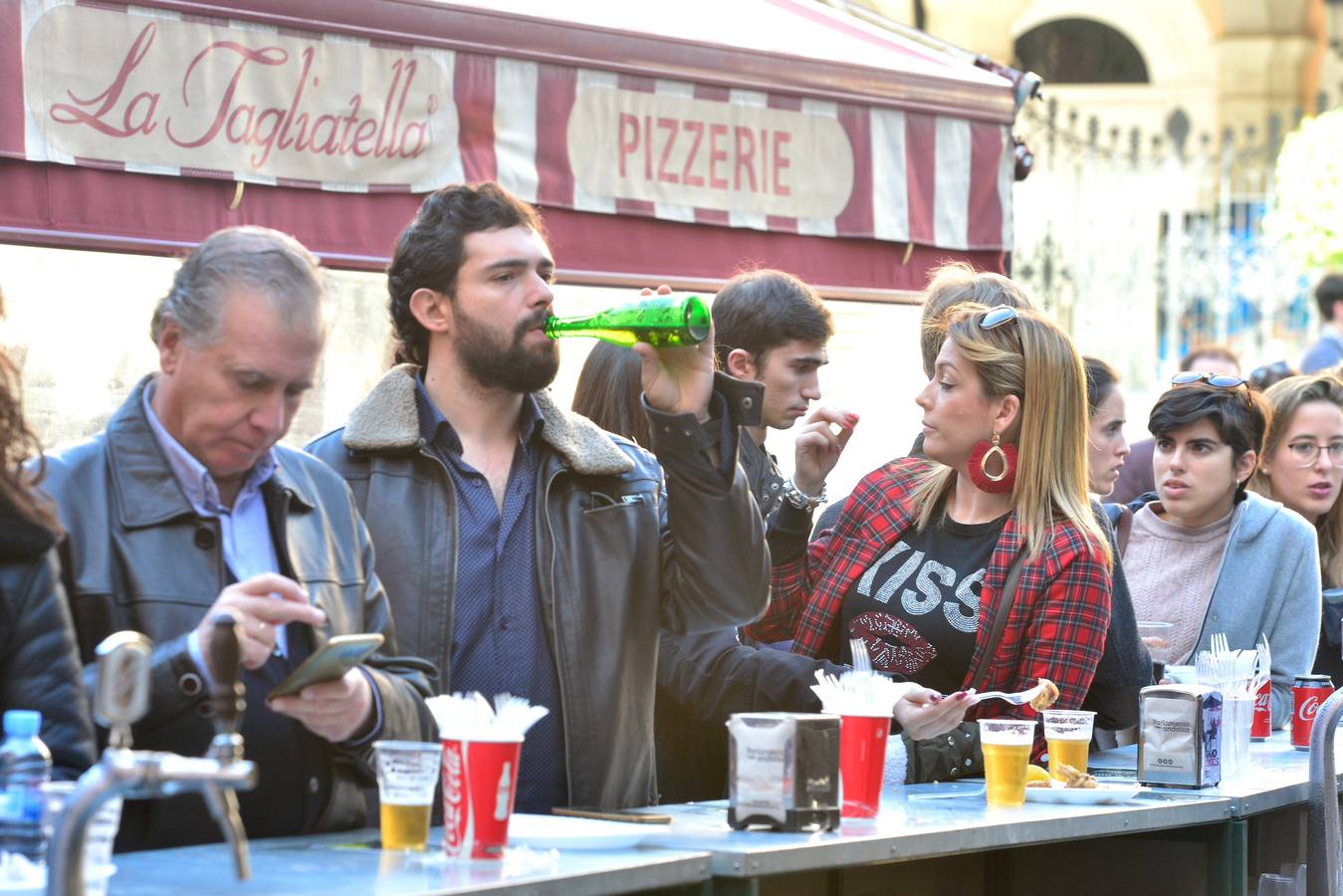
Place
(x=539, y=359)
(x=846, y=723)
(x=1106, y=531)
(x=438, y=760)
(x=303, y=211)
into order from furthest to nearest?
1. (x=303, y=211)
2. (x=1106, y=531)
3. (x=539, y=359)
4. (x=846, y=723)
5. (x=438, y=760)

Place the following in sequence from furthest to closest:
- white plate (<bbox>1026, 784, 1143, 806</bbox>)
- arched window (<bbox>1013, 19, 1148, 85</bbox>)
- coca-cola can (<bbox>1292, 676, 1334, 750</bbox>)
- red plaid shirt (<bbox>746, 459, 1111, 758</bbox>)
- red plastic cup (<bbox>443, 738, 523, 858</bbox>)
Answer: arched window (<bbox>1013, 19, 1148, 85</bbox>) < coca-cola can (<bbox>1292, 676, 1334, 750</bbox>) < red plaid shirt (<bbox>746, 459, 1111, 758</bbox>) < white plate (<bbox>1026, 784, 1143, 806</bbox>) < red plastic cup (<bbox>443, 738, 523, 858</bbox>)

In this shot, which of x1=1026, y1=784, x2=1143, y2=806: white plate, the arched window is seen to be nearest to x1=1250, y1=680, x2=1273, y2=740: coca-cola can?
x1=1026, y1=784, x2=1143, y2=806: white plate

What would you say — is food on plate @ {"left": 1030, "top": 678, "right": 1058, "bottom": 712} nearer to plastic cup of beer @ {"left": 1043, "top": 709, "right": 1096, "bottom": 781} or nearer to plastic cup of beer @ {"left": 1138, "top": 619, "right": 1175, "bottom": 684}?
plastic cup of beer @ {"left": 1043, "top": 709, "right": 1096, "bottom": 781}

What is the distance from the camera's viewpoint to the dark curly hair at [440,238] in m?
4.11

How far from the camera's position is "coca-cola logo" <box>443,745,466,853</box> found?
10.1 ft

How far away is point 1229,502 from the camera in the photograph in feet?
19.3

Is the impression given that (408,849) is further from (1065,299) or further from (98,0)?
(1065,299)

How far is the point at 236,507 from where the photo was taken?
346cm

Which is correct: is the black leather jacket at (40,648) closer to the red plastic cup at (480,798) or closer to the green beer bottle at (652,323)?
the red plastic cup at (480,798)

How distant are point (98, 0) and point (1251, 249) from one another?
13.9 m

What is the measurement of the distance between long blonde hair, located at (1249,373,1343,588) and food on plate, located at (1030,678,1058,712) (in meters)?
2.60

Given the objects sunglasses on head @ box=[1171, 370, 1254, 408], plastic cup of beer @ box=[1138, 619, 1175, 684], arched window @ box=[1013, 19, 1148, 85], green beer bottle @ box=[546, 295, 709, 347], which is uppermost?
arched window @ box=[1013, 19, 1148, 85]

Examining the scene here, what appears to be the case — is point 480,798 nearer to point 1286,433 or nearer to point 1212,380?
point 1212,380

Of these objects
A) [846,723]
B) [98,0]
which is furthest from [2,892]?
[98,0]
